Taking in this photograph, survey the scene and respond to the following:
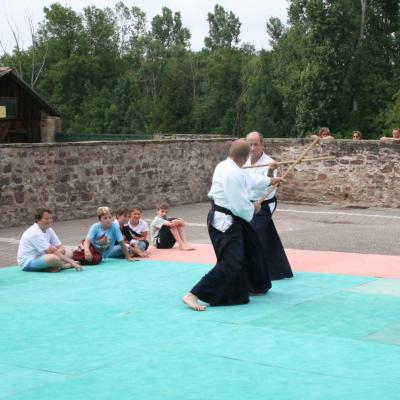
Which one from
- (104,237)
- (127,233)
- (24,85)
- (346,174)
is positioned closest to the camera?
(104,237)

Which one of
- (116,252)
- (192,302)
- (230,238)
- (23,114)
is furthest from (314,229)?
(23,114)

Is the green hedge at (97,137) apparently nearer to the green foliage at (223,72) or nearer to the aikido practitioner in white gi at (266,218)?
the green foliage at (223,72)

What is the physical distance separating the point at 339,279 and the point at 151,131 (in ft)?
182

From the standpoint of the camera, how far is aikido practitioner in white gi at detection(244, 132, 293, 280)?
1035 centimetres

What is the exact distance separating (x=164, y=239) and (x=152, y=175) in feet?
20.3

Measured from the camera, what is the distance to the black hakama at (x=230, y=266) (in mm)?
9031

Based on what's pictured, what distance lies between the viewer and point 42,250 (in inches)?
456

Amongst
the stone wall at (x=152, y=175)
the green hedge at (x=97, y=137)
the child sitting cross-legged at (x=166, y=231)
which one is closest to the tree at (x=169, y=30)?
the green hedge at (x=97, y=137)

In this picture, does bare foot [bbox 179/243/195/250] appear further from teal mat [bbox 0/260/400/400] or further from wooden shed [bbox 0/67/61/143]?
wooden shed [bbox 0/67/61/143]

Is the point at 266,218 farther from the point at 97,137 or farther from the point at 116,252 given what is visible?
the point at 97,137

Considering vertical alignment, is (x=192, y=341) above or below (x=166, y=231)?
below

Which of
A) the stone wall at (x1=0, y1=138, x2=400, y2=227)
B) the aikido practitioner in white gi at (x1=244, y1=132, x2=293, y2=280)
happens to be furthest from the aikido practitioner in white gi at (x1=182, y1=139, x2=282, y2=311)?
the stone wall at (x1=0, y1=138, x2=400, y2=227)

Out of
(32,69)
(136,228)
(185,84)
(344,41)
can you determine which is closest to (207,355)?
(136,228)

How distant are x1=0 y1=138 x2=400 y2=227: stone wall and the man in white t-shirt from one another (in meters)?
4.98
